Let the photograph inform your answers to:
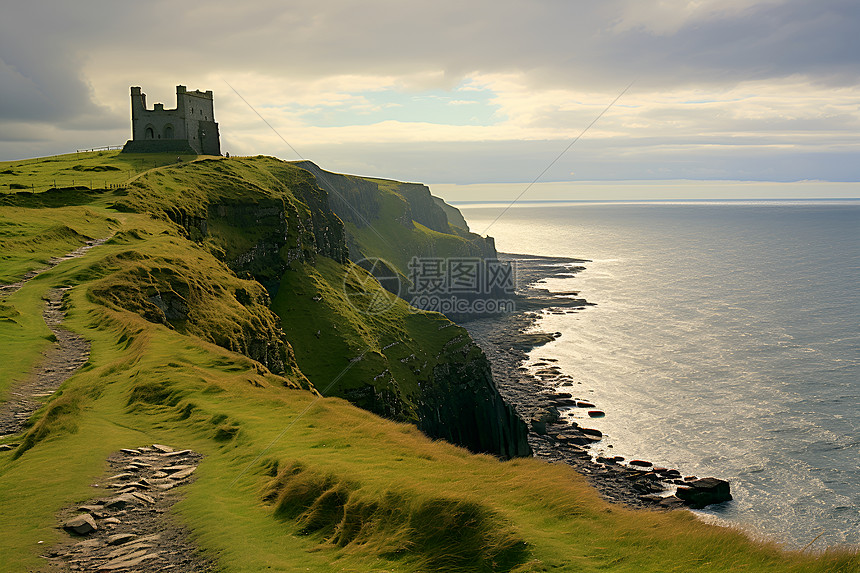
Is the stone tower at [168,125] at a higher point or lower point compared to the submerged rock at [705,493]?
higher

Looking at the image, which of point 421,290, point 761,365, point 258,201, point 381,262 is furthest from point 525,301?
point 258,201

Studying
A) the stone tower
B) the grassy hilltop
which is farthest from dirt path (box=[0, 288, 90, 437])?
the stone tower

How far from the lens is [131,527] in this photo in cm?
1341

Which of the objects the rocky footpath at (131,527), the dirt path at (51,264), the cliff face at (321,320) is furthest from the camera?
the cliff face at (321,320)

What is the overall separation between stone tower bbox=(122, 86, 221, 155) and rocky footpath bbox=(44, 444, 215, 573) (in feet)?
350

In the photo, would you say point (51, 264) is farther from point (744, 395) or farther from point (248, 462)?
point (744, 395)

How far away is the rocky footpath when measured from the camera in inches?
464

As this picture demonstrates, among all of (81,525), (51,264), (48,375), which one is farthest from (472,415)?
(81,525)

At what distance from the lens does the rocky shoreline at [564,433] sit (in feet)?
218

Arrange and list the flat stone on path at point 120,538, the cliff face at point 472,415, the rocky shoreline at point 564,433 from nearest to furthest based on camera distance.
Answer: the flat stone on path at point 120,538 → the rocky shoreline at point 564,433 → the cliff face at point 472,415

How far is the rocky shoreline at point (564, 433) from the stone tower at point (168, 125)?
8210cm

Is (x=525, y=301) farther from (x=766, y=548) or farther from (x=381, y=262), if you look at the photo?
(x=766, y=548)

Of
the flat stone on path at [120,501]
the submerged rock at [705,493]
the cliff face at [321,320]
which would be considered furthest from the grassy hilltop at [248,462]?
the submerged rock at [705,493]

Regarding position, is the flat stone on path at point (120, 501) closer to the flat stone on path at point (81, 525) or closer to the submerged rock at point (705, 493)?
the flat stone on path at point (81, 525)
